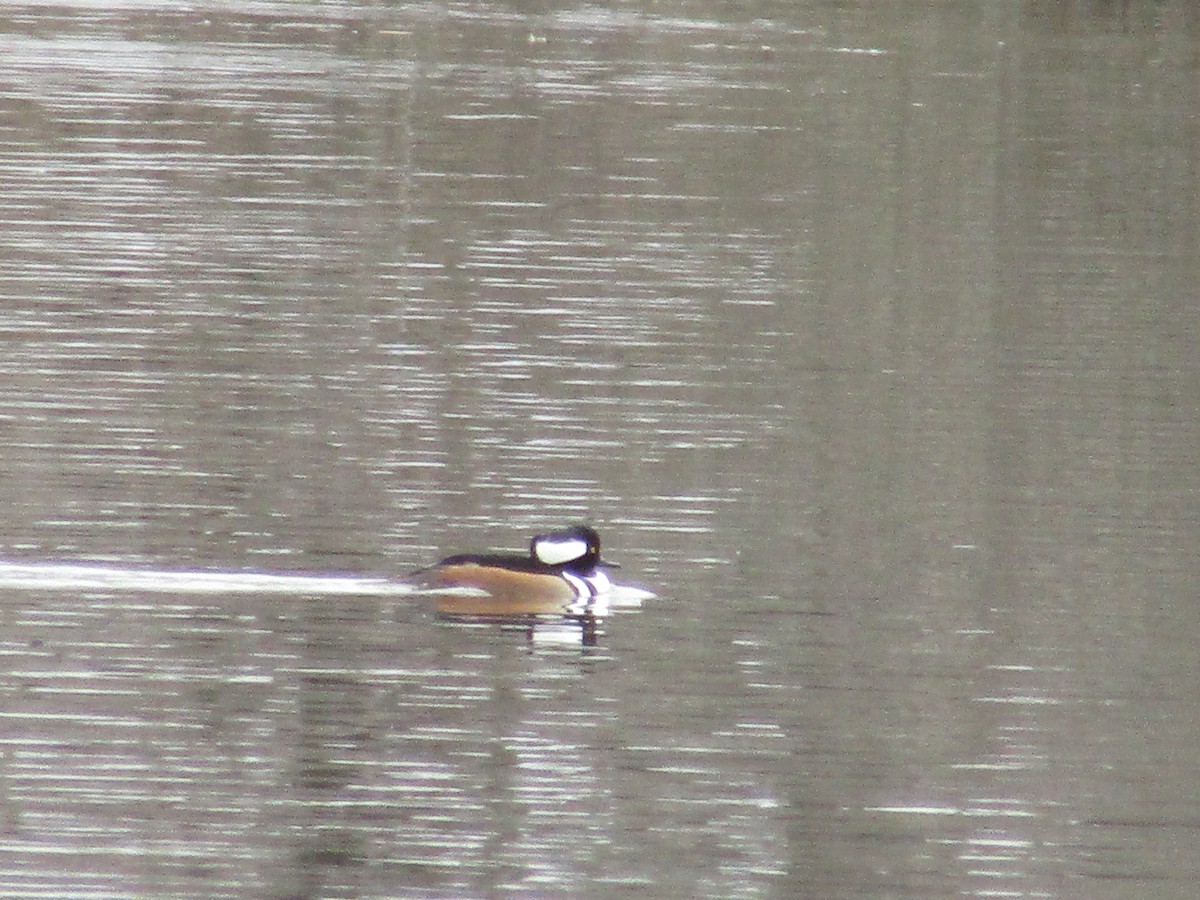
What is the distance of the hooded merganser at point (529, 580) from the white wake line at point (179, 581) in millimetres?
273

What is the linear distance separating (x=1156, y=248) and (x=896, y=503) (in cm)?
1597

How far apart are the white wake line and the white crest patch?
29.0 inches

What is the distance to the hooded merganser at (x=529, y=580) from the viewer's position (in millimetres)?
14656

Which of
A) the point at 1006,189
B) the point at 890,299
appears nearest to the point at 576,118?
the point at 1006,189

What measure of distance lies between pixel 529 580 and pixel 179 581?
191cm

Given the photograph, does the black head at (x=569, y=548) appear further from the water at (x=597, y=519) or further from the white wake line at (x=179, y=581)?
the white wake line at (x=179, y=581)

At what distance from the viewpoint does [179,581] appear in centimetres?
1496

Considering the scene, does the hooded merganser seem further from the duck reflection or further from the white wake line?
the white wake line

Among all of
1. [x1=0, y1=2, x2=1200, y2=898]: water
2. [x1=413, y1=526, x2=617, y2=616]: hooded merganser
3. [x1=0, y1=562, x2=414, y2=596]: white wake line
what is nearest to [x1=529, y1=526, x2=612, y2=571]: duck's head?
[x1=413, y1=526, x2=617, y2=616]: hooded merganser

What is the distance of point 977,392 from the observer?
22344 mm

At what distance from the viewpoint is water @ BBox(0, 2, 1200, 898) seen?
11289 millimetres

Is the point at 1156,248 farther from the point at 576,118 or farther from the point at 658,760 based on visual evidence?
the point at 658,760

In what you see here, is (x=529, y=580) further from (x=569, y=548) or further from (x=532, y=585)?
(x=569, y=548)

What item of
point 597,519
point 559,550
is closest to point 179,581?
point 559,550
